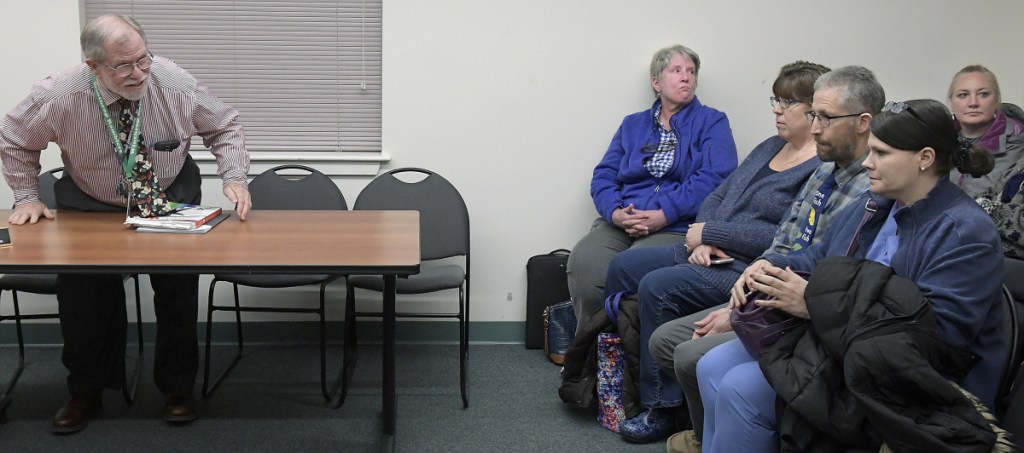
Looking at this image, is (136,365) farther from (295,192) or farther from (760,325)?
(760,325)

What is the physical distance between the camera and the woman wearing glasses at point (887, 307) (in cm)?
196

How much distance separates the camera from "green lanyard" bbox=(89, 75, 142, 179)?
9.75 ft

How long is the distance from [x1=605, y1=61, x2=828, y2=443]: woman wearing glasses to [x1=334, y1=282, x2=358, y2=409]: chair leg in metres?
1.10

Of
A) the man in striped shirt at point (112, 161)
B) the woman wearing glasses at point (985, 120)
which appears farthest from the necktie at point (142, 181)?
the woman wearing glasses at point (985, 120)

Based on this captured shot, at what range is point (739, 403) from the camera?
226cm

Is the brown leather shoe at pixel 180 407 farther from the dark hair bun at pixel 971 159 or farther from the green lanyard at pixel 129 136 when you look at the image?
the dark hair bun at pixel 971 159

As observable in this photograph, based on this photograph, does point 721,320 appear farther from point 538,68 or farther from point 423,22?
point 423,22

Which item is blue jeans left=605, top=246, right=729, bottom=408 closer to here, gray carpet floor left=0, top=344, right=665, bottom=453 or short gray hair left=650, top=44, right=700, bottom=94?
gray carpet floor left=0, top=344, right=665, bottom=453

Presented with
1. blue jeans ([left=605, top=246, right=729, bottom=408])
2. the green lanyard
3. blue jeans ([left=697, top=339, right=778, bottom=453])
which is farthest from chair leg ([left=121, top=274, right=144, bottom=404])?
blue jeans ([left=697, top=339, right=778, bottom=453])

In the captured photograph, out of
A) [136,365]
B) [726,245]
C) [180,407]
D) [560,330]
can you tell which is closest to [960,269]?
[726,245]

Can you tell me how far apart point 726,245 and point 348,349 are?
5.30 ft

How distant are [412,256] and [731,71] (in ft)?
6.98

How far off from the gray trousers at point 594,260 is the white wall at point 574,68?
38 cm

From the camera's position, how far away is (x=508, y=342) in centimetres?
429
